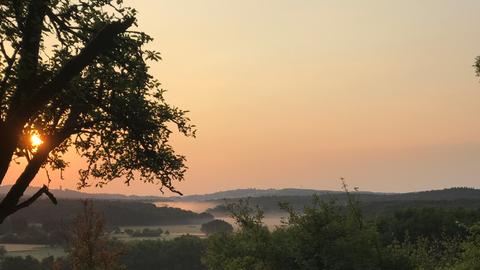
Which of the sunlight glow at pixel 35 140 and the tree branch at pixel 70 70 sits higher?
the tree branch at pixel 70 70

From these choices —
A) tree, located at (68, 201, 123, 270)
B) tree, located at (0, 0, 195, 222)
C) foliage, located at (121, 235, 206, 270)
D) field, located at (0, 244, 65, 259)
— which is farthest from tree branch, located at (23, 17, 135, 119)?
field, located at (0, 244, 65, 259)

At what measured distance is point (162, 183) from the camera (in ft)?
51.8

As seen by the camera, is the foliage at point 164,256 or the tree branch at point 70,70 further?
the foliage at point 164,256

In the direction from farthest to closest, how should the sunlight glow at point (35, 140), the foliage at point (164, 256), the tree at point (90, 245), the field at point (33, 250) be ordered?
the field at point (33, 250), the foliage at point (164, 256), the tree at point (90, 245), the sunlight glow at point (35, 140)

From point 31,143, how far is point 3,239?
21276cm

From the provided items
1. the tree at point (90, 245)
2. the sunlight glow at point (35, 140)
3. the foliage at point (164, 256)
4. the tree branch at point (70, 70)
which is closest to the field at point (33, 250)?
the foliage at point (164, 256)

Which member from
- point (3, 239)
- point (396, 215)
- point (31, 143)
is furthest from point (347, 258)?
point (3, 239)

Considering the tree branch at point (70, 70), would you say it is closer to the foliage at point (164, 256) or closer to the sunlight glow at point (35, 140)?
the sunlight glow at point (35, 140)

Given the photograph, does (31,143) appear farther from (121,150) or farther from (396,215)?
(396,215)

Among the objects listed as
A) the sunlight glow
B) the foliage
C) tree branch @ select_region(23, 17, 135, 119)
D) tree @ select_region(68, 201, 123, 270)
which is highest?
tree branch @ select_region(23, 17, 135, 119)

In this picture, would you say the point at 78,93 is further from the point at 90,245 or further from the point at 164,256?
the point at 164,256

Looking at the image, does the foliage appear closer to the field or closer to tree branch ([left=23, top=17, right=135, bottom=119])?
the field

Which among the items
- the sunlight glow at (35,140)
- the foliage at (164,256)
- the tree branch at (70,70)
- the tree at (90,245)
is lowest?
the foliage at (164,256)

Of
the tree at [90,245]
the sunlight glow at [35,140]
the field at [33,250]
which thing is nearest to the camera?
the sunlight glow at [35,140]
